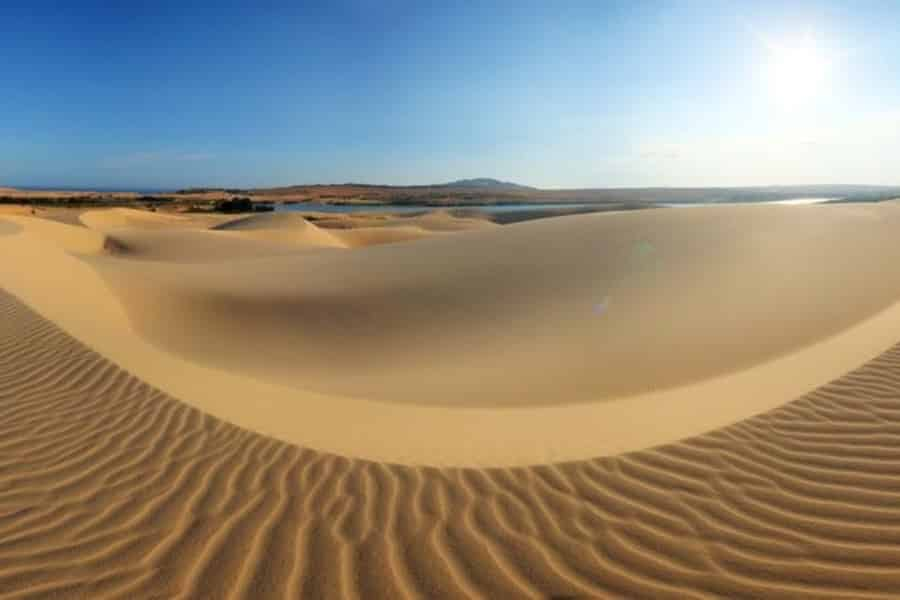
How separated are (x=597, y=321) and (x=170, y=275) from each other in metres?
12.4

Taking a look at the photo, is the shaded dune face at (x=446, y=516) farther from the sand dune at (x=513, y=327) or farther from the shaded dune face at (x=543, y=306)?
the shaded dune face at (x=543, y=306)

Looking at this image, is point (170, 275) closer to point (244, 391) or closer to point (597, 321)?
point (244, 391)

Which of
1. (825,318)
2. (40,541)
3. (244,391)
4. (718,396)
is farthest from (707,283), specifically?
(40,541)

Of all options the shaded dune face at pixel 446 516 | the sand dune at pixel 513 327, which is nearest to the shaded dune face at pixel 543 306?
the sand dune at pixel 513 327

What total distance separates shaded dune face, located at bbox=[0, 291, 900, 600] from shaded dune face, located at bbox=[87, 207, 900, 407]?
3059 millimetres

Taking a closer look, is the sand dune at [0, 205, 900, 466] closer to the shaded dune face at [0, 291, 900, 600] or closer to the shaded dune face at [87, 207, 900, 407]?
the shaded dune face at [87, 207, 900, 407]

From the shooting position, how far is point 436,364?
31.7 ft

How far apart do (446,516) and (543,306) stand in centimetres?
862

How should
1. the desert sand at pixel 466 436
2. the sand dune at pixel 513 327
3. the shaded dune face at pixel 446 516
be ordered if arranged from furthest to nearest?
1. the sand dune at pixel 513 327
2. the desert sand at pixel 466 436
3. the shaded dune face at pixel 446 516

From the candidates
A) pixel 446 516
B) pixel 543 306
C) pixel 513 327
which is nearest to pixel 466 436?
pixel 446 516

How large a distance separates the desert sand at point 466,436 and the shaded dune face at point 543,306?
0.09 metres

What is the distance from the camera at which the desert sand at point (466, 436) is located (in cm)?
321

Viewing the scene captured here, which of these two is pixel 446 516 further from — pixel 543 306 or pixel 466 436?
pixel 543 306

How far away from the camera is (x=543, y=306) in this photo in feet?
39.5
